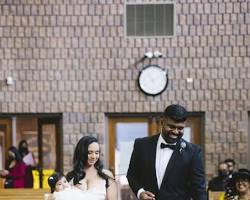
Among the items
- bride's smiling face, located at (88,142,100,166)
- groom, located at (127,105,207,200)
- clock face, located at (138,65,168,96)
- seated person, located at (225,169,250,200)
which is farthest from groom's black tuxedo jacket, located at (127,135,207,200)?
clock face, located at (138,65,168,96)

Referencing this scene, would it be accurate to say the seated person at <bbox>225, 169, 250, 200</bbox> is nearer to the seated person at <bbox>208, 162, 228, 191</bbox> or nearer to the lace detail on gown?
the lace detail on gown

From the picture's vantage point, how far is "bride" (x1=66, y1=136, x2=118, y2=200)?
3531mm

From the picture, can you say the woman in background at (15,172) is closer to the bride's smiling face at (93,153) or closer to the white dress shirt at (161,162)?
the bride's smiling face at (93,153)

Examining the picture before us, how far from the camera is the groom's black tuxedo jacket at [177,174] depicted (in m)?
3.38

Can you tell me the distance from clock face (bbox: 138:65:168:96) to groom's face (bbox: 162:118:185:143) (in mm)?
6259

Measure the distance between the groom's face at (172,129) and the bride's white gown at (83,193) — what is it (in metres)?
0.51

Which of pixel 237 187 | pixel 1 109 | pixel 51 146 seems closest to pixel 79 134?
pixel 51 146

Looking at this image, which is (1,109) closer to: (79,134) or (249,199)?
(79,134)

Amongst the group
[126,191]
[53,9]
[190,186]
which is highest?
[53,9]

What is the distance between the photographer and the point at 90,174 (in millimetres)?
3605

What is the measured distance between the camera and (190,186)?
3.44 meters

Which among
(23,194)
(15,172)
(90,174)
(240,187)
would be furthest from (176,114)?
(15,172)

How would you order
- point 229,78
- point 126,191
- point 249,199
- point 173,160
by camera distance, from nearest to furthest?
1. point 173,160
2. point 249,199
3. point 126,191
4. point 229,78

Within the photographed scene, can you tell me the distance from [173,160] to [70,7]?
6541 mm
